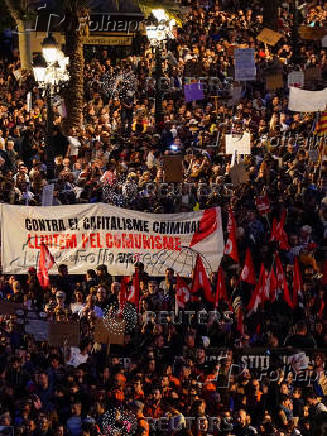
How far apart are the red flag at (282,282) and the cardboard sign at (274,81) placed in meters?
8.40

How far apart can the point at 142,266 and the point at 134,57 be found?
12.7 m

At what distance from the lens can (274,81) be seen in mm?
33938

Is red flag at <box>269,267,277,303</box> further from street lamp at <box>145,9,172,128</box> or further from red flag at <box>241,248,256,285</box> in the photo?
street lamp at <box>145,9,172,128</box>

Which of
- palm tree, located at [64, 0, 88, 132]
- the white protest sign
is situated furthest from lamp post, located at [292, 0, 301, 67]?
the white protest sign

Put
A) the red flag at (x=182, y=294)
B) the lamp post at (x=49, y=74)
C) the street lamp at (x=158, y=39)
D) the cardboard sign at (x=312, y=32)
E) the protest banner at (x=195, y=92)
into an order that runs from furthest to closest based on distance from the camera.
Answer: the cardboard sign at (x=312, y=32) < the protest banner at (x=195, y=92) < the street lamp at (x=158, y=39) < the lamp post at (x=49, y=74) < the red flag at (x=182, y=294)

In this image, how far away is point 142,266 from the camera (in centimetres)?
2622

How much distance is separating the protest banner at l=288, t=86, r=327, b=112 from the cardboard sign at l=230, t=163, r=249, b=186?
3.60m

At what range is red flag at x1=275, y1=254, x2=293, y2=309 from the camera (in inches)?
1019

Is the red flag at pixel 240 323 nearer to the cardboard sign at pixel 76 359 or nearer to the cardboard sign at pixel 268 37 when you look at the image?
the cardboard sign at pixel 76 359

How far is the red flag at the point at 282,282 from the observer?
25.9 m

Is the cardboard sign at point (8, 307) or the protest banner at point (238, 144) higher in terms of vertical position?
the protest banner at point (238, 144)

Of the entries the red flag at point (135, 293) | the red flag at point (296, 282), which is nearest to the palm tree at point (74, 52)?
the red flag at point (135, 293)

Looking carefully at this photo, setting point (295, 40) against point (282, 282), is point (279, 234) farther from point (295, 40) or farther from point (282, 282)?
point (295, 40)

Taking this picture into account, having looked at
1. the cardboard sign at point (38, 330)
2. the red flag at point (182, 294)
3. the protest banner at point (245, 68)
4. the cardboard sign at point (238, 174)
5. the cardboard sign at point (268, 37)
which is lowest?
the cardboard sign at point (38, 330)
